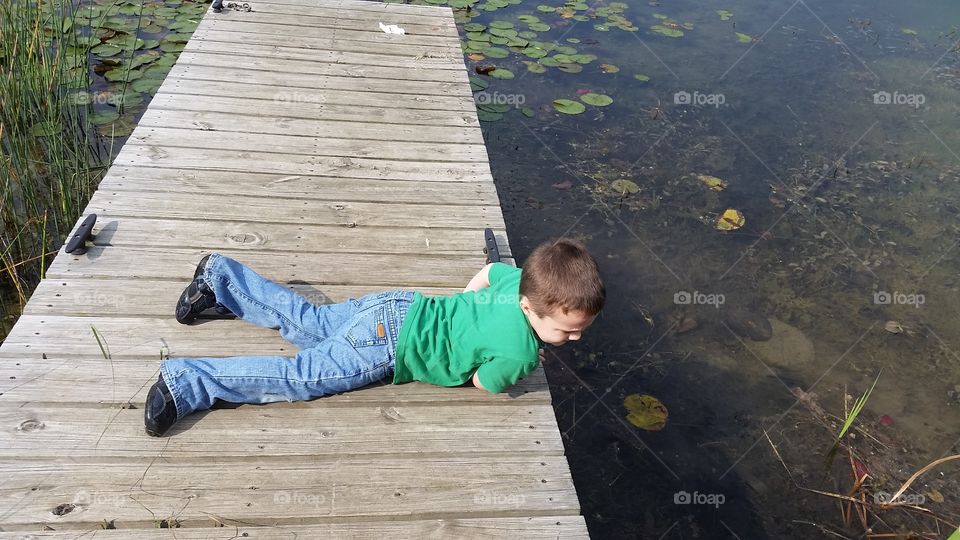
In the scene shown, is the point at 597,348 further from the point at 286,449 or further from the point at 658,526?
the point at 286,449

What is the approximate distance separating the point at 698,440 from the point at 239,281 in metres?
2.35

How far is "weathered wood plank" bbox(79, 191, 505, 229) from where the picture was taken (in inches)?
119

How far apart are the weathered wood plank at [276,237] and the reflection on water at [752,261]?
115 cm

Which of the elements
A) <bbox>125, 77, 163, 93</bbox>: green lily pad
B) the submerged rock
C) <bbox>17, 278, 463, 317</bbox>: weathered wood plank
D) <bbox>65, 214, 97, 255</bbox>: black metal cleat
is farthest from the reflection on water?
<bbox>125, 77, 163, 93</bbox>: green lily pad

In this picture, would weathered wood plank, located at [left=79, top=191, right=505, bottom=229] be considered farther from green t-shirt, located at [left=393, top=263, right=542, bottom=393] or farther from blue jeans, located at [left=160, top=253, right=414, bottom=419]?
green t-shirt, located at [left=393, top=263, right=542, bottom=393]

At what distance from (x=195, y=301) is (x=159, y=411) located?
1.65ft

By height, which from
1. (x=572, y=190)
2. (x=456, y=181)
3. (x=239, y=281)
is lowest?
(x=572, y=190)

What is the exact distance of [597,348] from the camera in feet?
12.9

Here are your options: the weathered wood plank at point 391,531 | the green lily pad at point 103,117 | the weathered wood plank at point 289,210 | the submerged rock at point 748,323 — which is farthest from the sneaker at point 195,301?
the green lily pad at point 103,117

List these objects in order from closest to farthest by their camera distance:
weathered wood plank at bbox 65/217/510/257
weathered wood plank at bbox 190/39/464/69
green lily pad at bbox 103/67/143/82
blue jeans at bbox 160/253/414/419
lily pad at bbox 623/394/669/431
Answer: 1. blue jeans at bbox 160/253/414/419
2. weathered wood plank at bbox 65/217/510/257
3. lily pad at bbox 623/394/669/431
4. weathered wood plank at bbox 190/39/464/69
5. green lily pad at bbox 103/67/143/82

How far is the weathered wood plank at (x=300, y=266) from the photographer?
265 cm

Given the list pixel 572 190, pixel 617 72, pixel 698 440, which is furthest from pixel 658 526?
pixel 617 72

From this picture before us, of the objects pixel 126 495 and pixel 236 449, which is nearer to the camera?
pixel 126 495

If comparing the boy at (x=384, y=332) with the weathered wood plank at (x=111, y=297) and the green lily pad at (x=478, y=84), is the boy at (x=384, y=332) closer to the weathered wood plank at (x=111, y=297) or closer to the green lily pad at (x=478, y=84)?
the weathered wood plank at (x=111, y=297)
